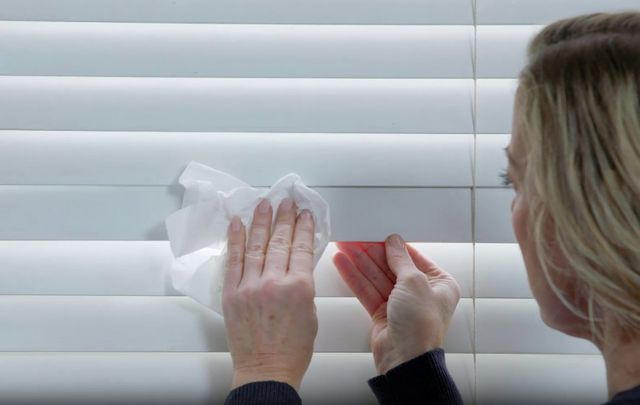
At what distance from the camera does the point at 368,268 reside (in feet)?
2.89

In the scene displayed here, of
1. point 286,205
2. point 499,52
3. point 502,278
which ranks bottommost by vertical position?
point 502,278

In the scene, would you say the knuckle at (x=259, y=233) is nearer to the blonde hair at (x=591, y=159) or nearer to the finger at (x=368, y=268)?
the finger at (x=368, y=268)

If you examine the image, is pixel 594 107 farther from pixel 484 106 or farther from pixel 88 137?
pixel 88 137

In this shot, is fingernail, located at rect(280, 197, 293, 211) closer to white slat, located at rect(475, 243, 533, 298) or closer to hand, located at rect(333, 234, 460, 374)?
hand, located at rect(333, 234, 460, 374)

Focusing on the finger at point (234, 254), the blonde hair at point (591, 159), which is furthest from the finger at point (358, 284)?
the blonde hair at point (591, 159)

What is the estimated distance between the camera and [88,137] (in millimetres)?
863

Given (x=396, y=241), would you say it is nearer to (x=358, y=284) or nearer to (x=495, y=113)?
(x=358, y=284)

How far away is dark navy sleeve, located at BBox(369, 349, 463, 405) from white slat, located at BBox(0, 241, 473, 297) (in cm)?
8

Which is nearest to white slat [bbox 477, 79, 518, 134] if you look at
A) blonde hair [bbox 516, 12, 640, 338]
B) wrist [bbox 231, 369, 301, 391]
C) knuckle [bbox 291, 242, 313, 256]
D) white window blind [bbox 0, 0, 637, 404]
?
white window blind [bbox 0, 0, 637, 404]

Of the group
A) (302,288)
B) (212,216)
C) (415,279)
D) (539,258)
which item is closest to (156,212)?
(212,216)

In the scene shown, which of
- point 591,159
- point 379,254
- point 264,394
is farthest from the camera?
point 379,254

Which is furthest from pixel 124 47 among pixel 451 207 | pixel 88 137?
pixel 451 207

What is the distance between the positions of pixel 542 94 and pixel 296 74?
0.26 metres

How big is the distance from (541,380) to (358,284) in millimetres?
219
